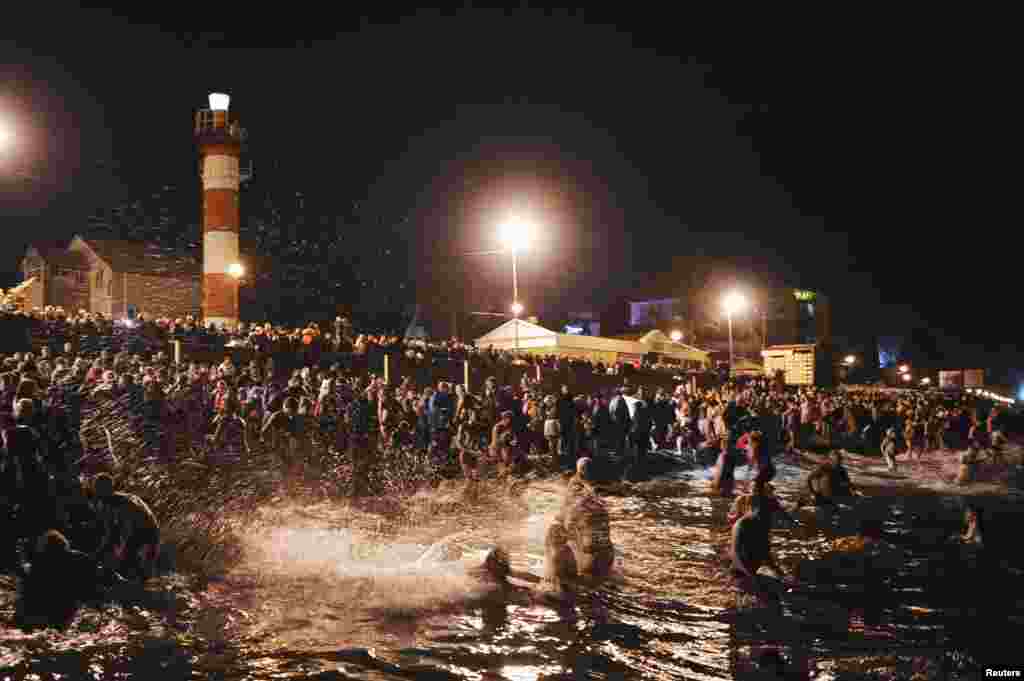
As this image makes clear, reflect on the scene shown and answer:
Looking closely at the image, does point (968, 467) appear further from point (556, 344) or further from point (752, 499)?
point (752, 499)

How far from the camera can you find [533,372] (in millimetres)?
26906

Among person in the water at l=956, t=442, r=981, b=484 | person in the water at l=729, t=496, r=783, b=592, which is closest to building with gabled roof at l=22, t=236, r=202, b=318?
person in the water at l=956, t=442, r=981, b=484

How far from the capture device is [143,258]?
136ft

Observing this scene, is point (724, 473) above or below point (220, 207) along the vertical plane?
below

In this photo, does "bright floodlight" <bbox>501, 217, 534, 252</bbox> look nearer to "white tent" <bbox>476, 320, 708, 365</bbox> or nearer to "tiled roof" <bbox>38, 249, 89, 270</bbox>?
"white tent" <bbox>476, 320, 708, 365</bbox>

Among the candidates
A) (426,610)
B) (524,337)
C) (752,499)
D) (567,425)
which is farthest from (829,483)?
(524,337)

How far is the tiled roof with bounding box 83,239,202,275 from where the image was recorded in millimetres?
39719

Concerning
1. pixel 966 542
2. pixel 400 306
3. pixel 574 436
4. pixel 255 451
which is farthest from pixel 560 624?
pixel 400 306

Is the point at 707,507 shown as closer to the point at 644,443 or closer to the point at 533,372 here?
the point at 644,443

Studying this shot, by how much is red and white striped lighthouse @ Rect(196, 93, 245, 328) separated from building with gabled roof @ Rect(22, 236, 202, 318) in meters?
6.52

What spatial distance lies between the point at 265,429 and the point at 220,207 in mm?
24012

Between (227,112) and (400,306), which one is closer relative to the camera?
(227,112)

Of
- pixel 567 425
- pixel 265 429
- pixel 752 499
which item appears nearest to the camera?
pixel 752 499

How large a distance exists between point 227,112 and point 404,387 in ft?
79.6
